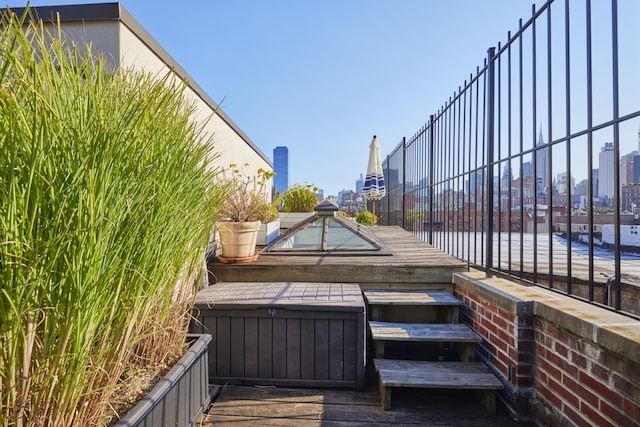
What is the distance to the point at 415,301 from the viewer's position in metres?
2.77

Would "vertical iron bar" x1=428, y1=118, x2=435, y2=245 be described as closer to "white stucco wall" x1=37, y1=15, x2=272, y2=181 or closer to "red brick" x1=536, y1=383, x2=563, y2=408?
"red brick" x1=536, y1=383, x2=563, y2=408

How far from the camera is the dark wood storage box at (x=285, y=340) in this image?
2.38 m

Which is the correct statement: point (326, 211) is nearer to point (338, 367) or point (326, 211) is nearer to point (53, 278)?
point (338, 367)

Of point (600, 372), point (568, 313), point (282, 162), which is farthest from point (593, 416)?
point (282, 162)

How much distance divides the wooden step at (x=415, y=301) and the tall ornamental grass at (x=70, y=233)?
1.89 meters

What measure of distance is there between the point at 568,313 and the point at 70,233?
2.15 meters

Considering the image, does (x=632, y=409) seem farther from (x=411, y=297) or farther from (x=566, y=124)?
(x=411, y=297)

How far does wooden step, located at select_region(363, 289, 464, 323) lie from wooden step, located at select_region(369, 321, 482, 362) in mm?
162

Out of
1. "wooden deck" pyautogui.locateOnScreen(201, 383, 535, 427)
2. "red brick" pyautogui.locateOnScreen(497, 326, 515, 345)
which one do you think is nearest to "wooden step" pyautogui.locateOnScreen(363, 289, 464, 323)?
"red brick" pyautogui.locateOnScreen(497, 326, 515, 345)

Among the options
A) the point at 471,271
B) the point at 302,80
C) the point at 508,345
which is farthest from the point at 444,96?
the point at 302,80

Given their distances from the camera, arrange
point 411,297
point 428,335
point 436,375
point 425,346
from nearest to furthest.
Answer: point 436,375
point 428,335
point 411,297
point 425,346

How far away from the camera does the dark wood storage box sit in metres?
2.38

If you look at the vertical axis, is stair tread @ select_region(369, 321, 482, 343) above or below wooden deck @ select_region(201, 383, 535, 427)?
above

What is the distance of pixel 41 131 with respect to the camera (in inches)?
38.8
